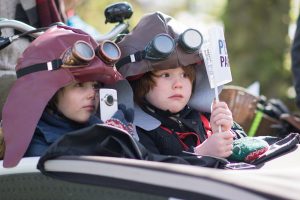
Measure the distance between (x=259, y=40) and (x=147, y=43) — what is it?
7.67 meters

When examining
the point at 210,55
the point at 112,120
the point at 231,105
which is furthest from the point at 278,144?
the point at 231,105

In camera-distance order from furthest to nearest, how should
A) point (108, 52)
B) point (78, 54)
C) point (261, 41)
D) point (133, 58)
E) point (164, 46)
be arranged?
point (261, 41) → point (133, 58) → point (164, 46) → point (108, 52) → point (78, 54)

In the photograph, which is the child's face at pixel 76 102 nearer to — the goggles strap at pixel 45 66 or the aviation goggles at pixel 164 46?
the goggles strap at pixel 45 66

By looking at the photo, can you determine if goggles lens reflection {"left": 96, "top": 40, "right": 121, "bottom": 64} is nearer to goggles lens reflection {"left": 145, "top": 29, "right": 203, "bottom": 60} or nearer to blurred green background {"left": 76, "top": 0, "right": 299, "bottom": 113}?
goggles lens reflection {"left": 145, "top": 29, "right": 203, "bottom": 60}

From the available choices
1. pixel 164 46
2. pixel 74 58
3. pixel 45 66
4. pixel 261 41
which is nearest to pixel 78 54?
pixel 74 58

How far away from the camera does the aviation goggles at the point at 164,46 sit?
118 inches

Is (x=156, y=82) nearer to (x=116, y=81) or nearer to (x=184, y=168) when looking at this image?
(x=116, y=81)

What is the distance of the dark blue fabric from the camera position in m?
2.74

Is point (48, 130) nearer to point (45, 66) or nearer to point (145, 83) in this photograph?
point (45, 66)

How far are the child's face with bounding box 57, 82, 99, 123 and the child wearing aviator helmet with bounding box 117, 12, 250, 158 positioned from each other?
0.26 meters

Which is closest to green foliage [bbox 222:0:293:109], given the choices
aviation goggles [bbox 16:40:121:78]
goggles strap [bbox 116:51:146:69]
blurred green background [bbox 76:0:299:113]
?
blurred green background [bbox 76:0:299:113]

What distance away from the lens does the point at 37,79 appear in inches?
110

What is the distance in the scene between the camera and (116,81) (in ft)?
10.2

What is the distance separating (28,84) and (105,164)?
70 cm
